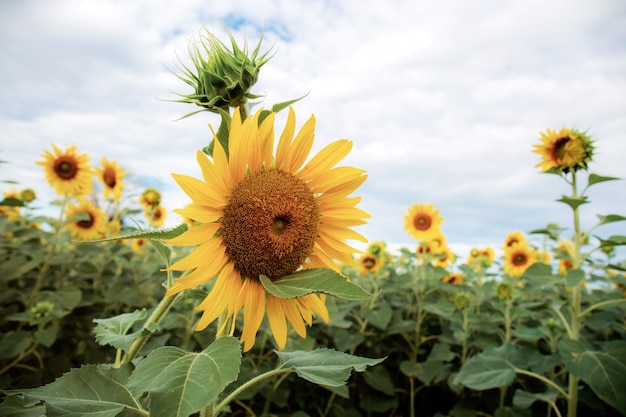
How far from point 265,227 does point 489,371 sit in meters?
2.17

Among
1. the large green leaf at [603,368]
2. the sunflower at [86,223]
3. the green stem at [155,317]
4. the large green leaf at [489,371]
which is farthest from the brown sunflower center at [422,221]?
the green stem at [155,317]

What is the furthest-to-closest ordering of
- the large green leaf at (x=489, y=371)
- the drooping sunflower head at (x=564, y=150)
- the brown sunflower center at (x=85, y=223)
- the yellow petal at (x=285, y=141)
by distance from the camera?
the brown sunflower center at (x=85, y=223), the drooping sunflower head at (x=564, y=150), the large green leaf at (x=489, y=371), the yellow petal at (x=285, y=141)

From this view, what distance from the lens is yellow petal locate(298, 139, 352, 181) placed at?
4.13 feet

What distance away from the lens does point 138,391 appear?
92 cm

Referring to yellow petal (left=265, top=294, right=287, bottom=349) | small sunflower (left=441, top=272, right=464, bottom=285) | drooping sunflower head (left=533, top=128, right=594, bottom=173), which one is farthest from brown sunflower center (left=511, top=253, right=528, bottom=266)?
yellow petal (left=265, top=294, right=287, bottom=349)

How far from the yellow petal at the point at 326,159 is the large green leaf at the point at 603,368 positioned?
2033 mm

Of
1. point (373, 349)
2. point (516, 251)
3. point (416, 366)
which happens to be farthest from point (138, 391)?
point (516, 251)

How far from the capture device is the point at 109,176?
185 inches

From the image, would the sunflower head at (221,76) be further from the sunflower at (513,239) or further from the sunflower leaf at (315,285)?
the sunflower at (513,239)

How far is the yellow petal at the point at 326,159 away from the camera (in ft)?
4.13

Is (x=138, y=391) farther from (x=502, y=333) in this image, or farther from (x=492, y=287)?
(x=492, y=287)

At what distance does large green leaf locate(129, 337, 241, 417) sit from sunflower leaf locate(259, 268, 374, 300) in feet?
0.53

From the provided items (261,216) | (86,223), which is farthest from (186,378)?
(86,223)

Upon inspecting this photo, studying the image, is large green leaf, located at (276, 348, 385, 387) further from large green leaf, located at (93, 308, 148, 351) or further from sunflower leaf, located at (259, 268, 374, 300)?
large green leaf, located at (93, 308, 148, 351)
